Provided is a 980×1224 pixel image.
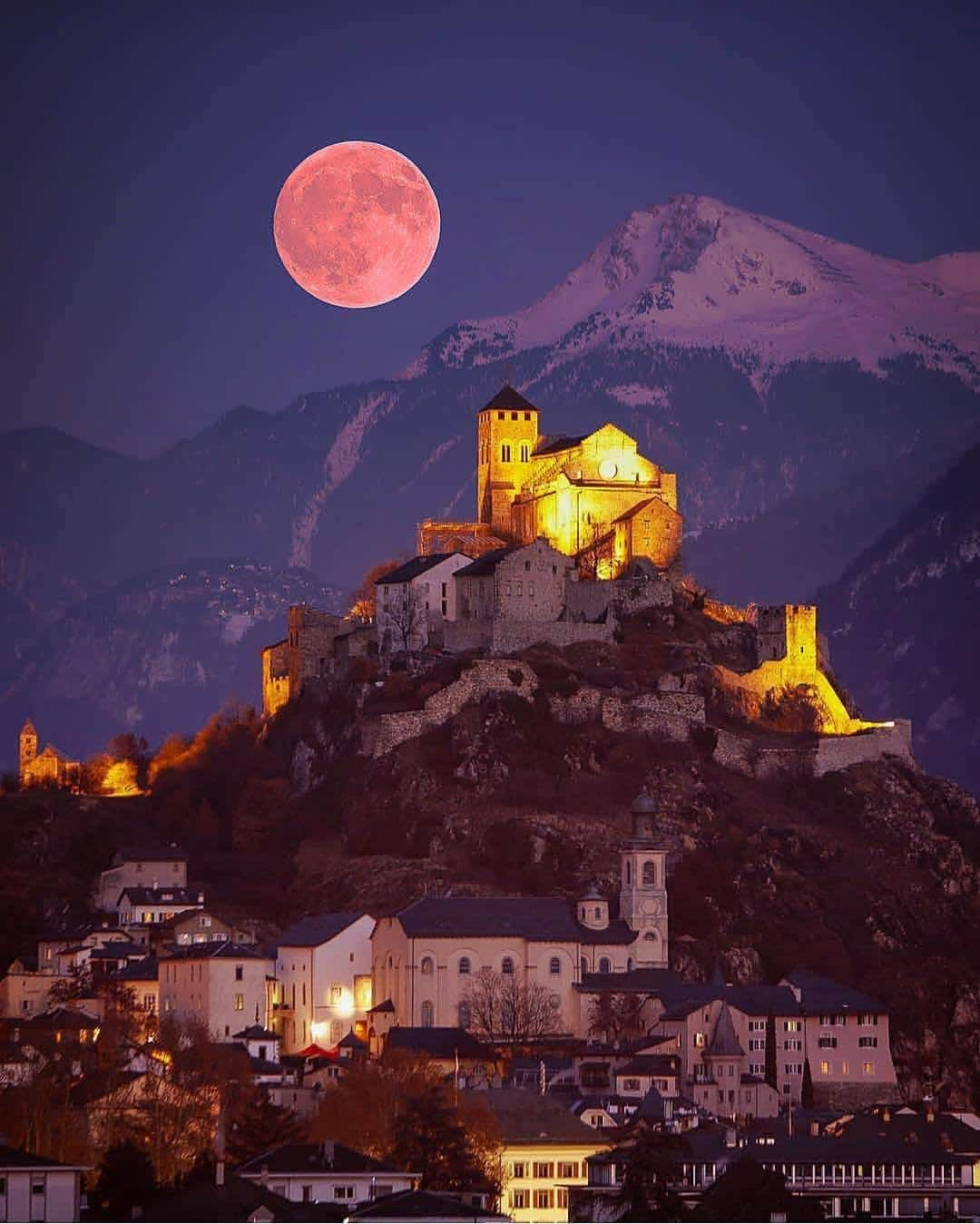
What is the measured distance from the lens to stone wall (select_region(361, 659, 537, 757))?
9369 centimetres

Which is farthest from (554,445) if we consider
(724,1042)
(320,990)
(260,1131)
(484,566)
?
(260,1131)

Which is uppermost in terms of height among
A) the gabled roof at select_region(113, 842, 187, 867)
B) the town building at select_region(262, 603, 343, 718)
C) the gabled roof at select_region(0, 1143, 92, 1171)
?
the town building at select_region(262, 603, 343, 718)

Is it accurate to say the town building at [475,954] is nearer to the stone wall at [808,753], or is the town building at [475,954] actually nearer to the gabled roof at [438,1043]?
the gabled roof at [438,1043]

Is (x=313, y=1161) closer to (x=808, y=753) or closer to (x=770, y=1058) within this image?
(x=770, y=1058)

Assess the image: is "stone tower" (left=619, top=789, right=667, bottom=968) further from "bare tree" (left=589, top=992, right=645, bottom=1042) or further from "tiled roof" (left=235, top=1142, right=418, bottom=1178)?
"tiled roof" (left=235, top=1142, right=418, bottom=1178)

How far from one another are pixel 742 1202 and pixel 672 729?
36.1m

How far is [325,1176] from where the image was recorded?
59.9 metres

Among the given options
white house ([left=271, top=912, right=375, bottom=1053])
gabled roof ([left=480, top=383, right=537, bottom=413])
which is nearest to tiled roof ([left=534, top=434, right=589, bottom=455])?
gabled roof ([left=480, top=383, right=537, bottom=413])

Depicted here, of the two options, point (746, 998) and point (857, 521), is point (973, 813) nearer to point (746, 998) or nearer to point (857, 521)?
point (746, 998)

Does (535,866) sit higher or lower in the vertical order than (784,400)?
lower

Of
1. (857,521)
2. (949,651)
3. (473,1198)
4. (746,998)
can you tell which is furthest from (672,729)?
(857,521)

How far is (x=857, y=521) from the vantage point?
167 m

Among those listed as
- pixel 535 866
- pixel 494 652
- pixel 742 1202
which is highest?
pixel 494 652

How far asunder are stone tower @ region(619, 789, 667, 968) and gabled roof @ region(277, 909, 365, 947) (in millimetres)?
6527
